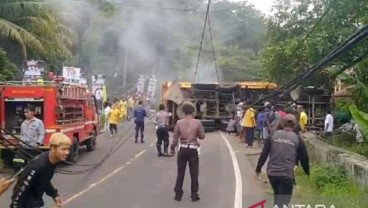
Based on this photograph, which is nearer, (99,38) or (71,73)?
(71,73)

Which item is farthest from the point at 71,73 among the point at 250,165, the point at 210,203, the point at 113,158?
the point at 210,203

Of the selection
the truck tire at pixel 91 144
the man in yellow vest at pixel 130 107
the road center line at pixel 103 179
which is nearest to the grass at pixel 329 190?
the road center line at pixel 103 179

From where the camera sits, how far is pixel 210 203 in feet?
33.0

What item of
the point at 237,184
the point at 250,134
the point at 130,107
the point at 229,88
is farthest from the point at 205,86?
the point at 237,184

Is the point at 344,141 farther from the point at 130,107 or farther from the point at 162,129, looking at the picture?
the point at 130,107

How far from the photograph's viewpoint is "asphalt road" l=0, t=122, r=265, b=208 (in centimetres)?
1003

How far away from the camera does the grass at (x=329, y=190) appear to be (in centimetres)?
866

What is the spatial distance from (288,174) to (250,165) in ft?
26.1

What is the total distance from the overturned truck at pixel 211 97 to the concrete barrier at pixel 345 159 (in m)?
13.7

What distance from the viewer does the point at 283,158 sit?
747 cm

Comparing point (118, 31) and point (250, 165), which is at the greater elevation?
point (118, 31)

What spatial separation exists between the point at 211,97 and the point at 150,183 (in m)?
16.6

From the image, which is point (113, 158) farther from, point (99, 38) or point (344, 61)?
point (99, 38)

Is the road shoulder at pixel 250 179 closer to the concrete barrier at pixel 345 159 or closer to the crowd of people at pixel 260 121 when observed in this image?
the crowd of people at pixel 260 121
